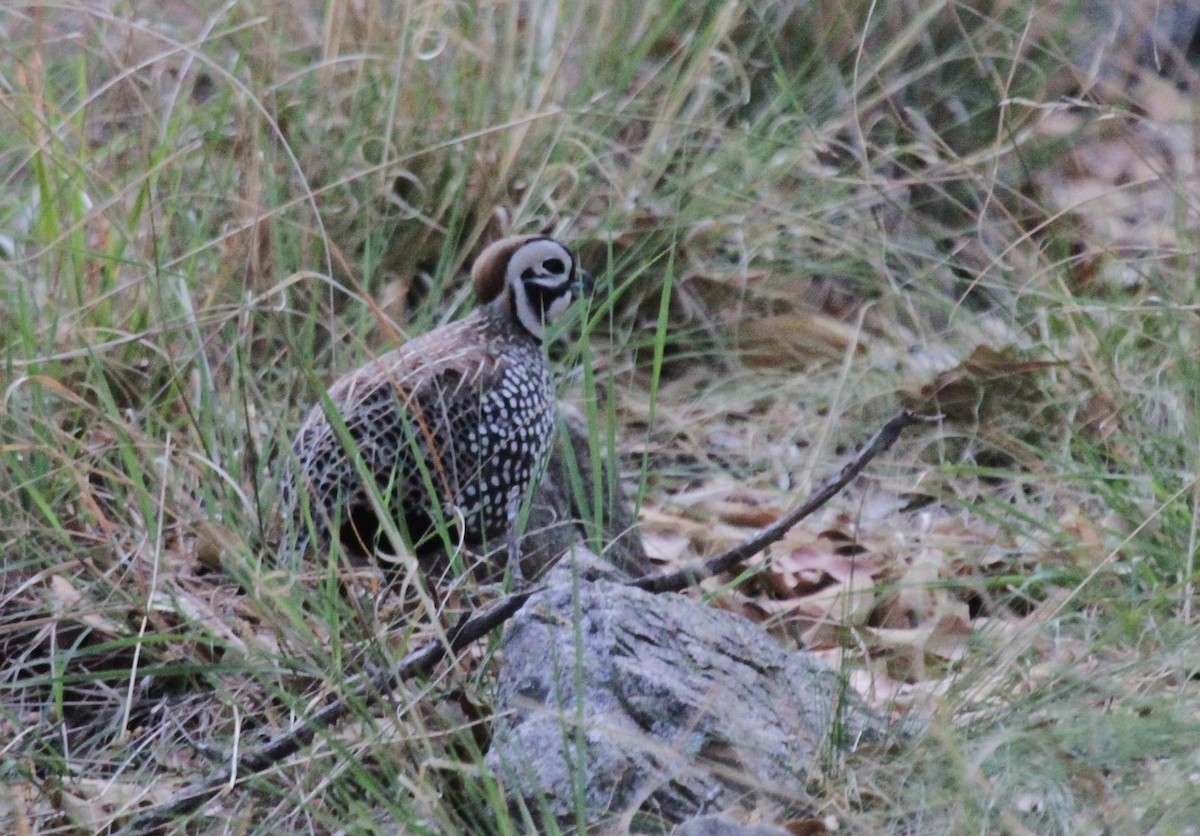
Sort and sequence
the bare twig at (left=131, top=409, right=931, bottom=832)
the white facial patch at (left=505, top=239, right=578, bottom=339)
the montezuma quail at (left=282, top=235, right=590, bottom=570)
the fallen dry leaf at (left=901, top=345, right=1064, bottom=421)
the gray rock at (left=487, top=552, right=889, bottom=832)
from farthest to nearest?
the fallen dry leaf at (left=901, top=345, right=1064, bottom=421) → the white facial patch at (left=505, top=239, right=578, bottom=339) → the montezuma quail at (left=282, top=235, right=590, bottom=570) → the bare twig at (left=131, top=409, right=931, bottom=832) → the gray rock at (left=487, top=552, right=889, bottom=832)

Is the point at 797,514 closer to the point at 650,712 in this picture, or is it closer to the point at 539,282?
the point at 650,712

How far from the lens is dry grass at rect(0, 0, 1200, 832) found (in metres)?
2.49

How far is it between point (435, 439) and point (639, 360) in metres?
1.43

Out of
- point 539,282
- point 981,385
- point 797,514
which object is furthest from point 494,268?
point 797,514

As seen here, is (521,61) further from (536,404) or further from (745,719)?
(745,719)

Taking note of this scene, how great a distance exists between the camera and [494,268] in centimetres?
358

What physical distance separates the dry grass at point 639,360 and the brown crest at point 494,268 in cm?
23

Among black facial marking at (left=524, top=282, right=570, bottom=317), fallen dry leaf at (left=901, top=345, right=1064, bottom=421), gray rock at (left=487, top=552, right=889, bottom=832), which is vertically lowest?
fallen dry leaf at (left=901, top=345, right=1064, bottom=421)

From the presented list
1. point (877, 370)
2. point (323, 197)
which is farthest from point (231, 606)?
point (877, 370)

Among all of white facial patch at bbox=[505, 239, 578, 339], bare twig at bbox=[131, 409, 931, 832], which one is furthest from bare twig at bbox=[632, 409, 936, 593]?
white facial patch at bbox=[505, 239, 578, 339]

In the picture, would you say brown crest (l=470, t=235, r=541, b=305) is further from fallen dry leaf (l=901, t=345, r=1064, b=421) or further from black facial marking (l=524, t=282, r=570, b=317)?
fallen dry leaf (l=901, t=345, r=1064, b=421)

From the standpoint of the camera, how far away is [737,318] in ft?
14.6

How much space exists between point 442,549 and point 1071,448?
4.36 ft

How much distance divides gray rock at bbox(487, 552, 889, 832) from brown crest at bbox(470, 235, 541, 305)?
3.52 ft
